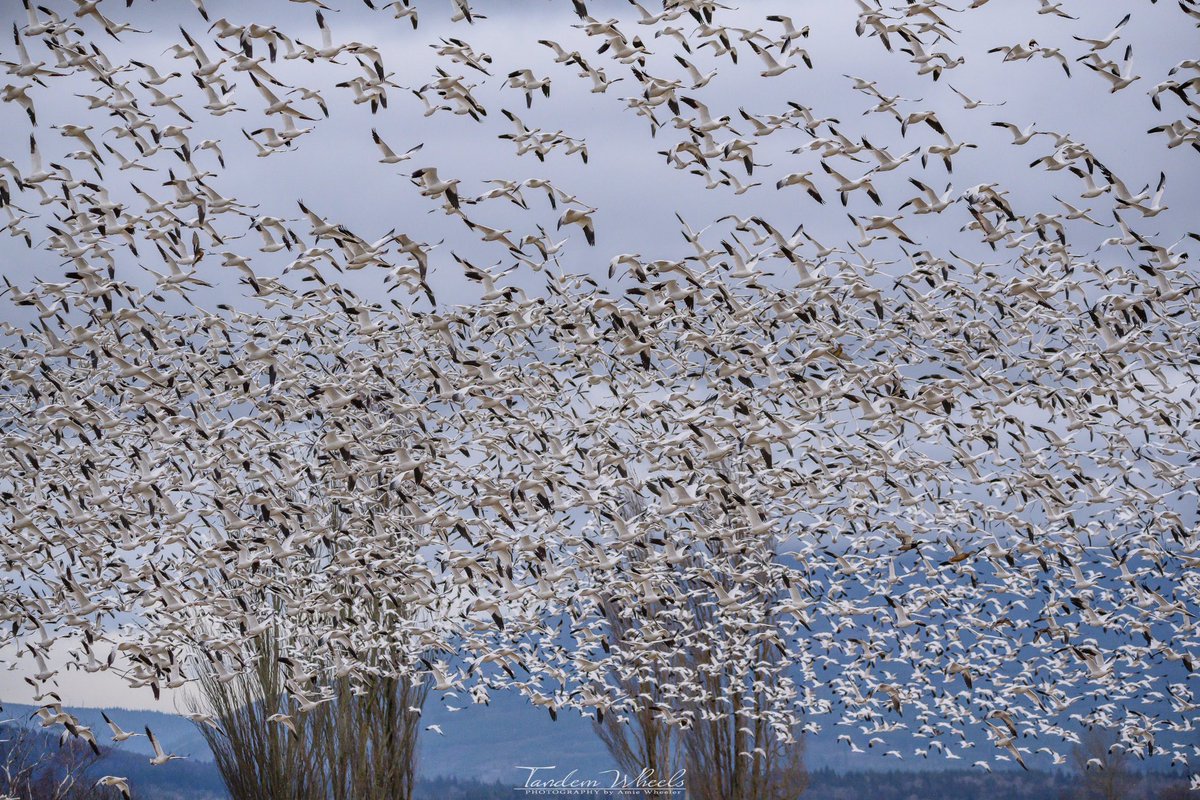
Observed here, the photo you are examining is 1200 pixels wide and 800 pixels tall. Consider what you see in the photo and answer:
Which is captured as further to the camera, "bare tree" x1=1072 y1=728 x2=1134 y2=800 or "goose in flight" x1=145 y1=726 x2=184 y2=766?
"bare tree" x1=1072 y1=728 x2=1134 y2=800

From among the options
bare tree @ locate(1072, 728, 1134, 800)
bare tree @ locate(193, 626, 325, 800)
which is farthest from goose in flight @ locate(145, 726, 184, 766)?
bare tree @ locate(1072, 728, 1134, 800)

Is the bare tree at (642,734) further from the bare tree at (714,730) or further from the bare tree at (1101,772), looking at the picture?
the bare tree at (1101,772)

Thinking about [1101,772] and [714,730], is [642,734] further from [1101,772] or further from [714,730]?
[1101,772]

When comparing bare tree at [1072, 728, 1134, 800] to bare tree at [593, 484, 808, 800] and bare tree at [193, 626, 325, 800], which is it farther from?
bare tree at [193, 626, 325, 800]

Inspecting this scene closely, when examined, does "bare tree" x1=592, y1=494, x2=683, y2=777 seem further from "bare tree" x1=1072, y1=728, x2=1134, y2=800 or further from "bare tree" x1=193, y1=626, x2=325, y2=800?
"bare tree" x1=1072, y1=728, x2=1134, y2=800

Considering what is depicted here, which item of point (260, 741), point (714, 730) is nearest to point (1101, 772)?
point (714, 730)

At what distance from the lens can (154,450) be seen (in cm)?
2078

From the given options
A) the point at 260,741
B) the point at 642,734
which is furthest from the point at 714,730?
the point at 260,741

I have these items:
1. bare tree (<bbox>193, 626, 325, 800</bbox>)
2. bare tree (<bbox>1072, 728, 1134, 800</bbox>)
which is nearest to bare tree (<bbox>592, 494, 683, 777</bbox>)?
bare tree (<bbox>193, 626, 325, 800</bbox>)

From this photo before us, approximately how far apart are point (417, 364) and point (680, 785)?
908cm

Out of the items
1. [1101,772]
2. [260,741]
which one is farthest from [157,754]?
[1101,772]

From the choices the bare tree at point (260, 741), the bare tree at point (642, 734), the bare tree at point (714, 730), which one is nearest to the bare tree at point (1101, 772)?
the bare tree at point (714, 730)

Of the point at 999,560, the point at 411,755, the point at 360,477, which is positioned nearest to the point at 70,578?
the point at 360,477

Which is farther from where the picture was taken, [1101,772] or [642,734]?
[1101,772]
